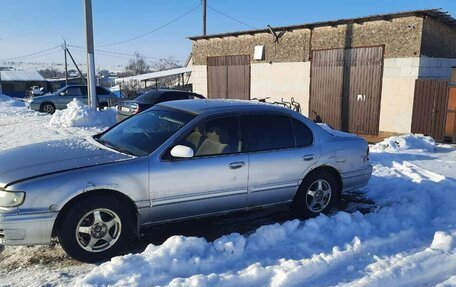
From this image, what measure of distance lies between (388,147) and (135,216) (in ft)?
27.1

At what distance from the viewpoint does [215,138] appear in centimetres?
470

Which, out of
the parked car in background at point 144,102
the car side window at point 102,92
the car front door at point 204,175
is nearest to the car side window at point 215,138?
the car front door at point 204,175

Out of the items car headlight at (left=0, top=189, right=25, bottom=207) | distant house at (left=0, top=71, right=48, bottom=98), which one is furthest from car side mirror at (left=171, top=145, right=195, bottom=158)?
distant house at (left=0, top=71, right=48, bottom=98)

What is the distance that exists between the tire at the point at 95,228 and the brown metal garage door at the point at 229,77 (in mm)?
14453

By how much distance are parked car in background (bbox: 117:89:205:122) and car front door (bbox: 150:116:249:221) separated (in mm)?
7451

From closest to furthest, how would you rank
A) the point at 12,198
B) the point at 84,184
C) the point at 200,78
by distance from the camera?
the point at 12,198 < the point at 84,184 < the point at 200,78

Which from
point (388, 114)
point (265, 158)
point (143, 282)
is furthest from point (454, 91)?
point (143, 282)

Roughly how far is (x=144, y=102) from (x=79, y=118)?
3175 mm

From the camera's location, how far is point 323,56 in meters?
15.0

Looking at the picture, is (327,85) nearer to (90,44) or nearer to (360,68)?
(360,68)

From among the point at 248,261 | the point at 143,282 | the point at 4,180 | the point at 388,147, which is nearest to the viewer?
the point at 143,282

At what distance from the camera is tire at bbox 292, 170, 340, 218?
17.4ft

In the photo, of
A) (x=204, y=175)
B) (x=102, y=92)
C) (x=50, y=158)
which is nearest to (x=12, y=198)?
(x=50, y=158)

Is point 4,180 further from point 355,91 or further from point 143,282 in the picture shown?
point 355,91
